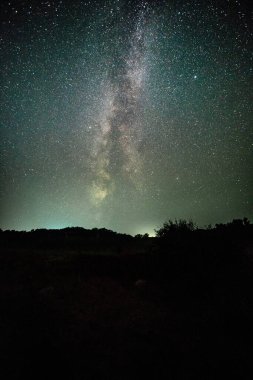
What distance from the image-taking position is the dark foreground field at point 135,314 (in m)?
8.34

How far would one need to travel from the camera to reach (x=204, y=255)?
635 inches

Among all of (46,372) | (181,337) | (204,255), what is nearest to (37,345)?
(46,372)

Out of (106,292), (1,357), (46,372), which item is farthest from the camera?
(106,292)

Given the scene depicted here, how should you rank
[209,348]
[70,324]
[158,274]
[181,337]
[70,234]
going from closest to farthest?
1. [209,348]
2. [181,337]
3. [70,324]
4. [158,274]
5. [70,234]

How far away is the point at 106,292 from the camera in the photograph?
50.2 feet

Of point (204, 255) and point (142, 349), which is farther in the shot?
point (204, 255)

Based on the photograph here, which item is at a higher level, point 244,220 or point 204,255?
point 244,220

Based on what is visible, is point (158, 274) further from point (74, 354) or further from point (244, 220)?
point (244, 220)

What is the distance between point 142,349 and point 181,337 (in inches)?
65.7

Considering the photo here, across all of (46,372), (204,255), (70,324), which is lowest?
(46,372)

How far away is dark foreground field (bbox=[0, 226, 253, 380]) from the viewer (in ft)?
27.3

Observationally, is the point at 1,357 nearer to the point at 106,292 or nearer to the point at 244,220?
the point at 106,292

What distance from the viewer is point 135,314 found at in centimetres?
1249

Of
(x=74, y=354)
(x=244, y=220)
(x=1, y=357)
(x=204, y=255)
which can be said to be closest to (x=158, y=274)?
(x=204, y=255)
